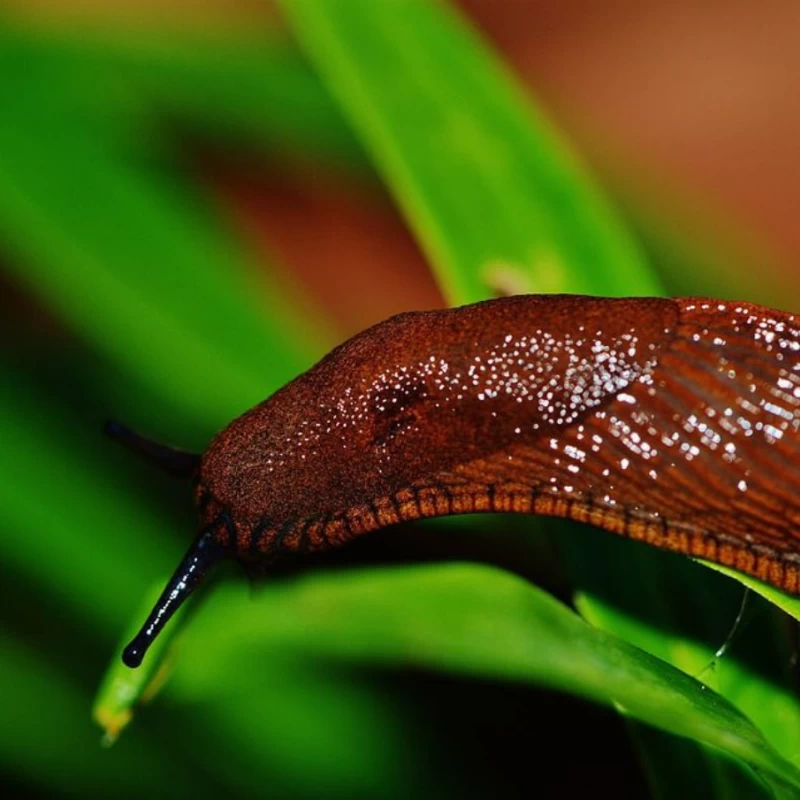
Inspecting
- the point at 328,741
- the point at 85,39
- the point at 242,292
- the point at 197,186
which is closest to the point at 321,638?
the point at 328,741

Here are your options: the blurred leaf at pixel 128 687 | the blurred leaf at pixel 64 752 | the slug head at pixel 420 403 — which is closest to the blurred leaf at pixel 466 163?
the slug head at pixel 420 403

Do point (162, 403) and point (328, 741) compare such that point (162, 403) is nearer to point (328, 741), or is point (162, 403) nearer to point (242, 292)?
point (242, 292)

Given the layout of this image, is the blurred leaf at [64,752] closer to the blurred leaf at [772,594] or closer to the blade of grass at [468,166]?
the blade of grass at [468,166]

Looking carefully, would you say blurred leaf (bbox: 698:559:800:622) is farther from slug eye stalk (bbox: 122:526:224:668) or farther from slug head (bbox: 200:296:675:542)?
slug eye stalk (bbox: 122:526:224:668)

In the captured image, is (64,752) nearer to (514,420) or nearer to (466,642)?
(514,420)

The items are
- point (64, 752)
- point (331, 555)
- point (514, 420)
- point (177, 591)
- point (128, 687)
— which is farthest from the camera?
point (64, 752)

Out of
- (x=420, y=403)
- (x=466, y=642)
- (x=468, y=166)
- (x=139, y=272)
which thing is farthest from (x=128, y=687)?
(x=139, y=272)
